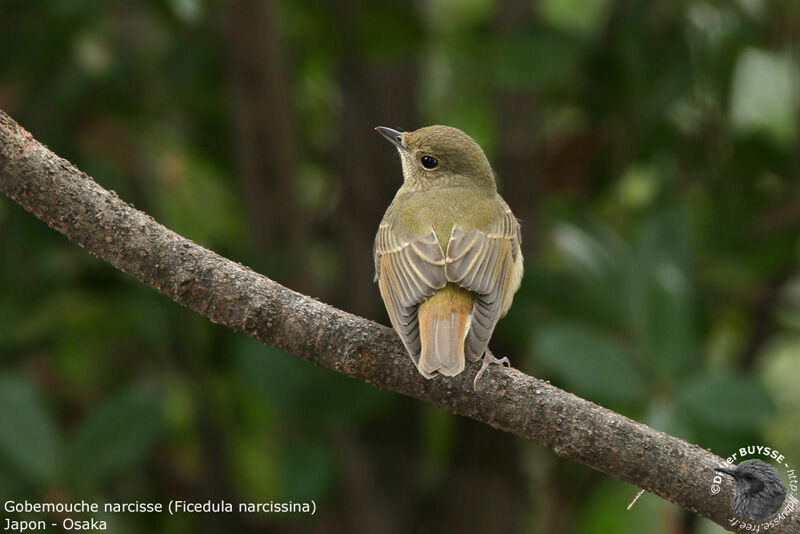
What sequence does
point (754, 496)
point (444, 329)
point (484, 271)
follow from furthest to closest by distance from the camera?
point (484, 271)
point (444, 329)
point (754, 496)

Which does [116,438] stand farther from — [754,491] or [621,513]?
[754,491]

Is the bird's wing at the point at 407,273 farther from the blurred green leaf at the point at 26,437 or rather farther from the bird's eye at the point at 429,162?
the blurred green leaf at the point at 26,437

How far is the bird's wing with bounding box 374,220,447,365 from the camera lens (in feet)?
7.27

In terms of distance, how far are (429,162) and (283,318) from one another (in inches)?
41.5

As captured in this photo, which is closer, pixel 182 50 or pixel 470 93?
pixel 182 50

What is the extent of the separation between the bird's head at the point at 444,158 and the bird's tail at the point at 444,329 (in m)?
0.50

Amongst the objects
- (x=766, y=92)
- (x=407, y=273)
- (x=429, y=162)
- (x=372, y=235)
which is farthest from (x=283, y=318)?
(x=372, y=235)

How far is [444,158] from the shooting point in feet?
9.03

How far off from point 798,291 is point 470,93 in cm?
165

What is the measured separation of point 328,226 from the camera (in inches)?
183

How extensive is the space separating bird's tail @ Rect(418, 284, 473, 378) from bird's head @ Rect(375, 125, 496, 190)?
50cm

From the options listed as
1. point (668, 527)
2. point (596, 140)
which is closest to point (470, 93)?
point (596, 140)

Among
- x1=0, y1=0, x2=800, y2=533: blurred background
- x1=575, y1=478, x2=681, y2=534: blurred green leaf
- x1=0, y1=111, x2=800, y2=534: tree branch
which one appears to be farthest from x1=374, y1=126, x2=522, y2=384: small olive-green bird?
x1=575, y1=478, x2=681, y2=534: blurred green leaf

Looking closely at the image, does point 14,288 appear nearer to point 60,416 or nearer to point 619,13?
point 60,416
